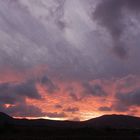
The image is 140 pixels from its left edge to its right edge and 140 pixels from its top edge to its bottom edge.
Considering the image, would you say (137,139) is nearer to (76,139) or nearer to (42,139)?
(76,139)

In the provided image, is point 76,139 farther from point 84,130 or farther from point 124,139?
point 84,130

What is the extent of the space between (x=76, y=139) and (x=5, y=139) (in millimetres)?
18169

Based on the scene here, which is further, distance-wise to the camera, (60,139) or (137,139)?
(137,139)

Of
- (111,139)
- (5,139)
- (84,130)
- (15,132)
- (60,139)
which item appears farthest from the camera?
(84,130)

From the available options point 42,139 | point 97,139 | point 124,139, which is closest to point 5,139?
point 42,139

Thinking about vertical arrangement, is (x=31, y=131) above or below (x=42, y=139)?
above

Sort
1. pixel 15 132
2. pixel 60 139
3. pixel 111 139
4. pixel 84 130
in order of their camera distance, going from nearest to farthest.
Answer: pixel 60 139 → pixel 111 139 → pixel 15 132 → pixel 84 130

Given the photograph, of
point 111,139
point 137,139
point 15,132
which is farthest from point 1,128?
point 137,139

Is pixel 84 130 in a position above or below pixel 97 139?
above

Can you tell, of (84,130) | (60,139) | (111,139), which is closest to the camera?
(60,139)

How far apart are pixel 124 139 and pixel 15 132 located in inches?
1297

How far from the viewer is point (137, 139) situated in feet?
297

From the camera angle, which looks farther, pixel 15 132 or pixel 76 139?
pixel 15 132

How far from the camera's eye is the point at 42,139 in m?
77.4
